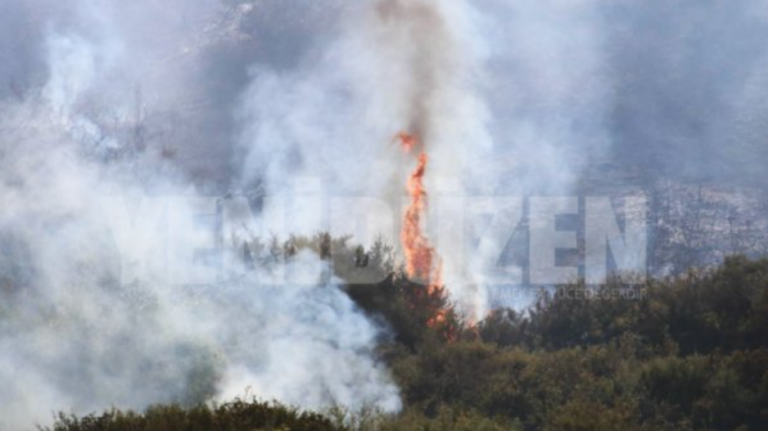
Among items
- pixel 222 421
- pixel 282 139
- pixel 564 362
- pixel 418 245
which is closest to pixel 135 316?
pixel 222 421

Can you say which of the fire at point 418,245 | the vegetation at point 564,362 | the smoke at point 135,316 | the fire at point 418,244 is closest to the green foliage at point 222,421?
the vegetation at point 564,362

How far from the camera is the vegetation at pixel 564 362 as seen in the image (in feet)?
52.7

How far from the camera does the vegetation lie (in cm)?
1606

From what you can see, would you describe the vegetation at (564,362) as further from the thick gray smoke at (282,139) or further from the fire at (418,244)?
the fire at (418,244)

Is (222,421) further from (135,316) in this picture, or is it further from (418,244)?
(418,244)

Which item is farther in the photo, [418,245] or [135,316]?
[418,245]

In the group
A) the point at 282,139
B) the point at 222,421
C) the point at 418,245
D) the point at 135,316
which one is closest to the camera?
the point at 222,421

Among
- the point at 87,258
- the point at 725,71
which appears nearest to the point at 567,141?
the point at 725,71

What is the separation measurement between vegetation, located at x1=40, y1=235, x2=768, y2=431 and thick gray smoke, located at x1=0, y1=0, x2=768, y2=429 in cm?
103

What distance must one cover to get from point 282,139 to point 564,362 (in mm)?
33421

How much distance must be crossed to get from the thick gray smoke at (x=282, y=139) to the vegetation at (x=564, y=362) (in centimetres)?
103

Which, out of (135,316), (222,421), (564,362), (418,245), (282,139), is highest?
(282,139)

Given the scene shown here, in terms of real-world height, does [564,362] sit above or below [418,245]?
below

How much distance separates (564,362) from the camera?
20094mm
